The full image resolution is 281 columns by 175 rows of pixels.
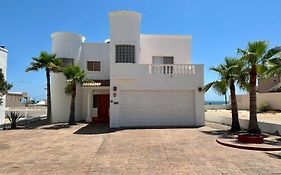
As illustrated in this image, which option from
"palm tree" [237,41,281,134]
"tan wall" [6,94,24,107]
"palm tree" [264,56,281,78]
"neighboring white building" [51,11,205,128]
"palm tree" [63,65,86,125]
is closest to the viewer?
"palm tree" [264,56,281,78]

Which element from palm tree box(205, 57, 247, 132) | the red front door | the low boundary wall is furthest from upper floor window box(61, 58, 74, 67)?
the low boundary wall

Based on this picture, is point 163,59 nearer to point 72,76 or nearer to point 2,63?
point 72,76

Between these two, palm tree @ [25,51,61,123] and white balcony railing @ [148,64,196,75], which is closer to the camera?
white balcony railing @ [148,64,196,75]

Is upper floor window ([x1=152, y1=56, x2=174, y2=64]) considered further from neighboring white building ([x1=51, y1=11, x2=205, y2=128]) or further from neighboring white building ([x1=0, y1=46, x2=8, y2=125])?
neighboring white building ([x1=0, y1=46, x2=8, y2=125])

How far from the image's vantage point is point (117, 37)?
20.6 m

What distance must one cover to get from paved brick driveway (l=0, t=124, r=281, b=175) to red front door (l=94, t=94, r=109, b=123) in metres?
11.0

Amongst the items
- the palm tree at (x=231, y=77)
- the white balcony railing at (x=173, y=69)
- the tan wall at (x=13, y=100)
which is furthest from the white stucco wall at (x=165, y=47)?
the tan wall at (x=13, y=100)

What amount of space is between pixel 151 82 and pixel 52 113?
9.87 meters

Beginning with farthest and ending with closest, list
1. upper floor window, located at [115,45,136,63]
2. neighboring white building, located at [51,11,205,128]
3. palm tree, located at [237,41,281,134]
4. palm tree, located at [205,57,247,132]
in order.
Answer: upper floor window, located at [115,45,136,63]
neighboring white building, located at [51,11,205,128]
palm tree, located at [205,57,247,132]
palm tree, located at [237,41,281,134]

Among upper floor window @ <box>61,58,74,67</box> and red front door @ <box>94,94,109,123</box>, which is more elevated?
upper floor window @ <box>61,58,74,67</box>

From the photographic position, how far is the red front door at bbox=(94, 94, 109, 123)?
24.0m

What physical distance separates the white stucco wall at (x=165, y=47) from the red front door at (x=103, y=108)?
4.70 meters

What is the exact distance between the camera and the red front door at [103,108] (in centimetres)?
2403

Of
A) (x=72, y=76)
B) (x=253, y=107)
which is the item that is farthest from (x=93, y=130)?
(x=253, y=107)
